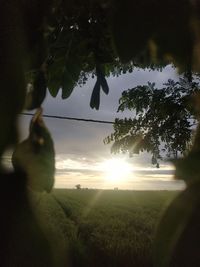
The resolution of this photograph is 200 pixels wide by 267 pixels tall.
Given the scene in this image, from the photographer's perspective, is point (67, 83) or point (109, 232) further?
point (109, 232)

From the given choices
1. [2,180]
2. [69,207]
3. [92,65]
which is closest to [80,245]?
[69,207]

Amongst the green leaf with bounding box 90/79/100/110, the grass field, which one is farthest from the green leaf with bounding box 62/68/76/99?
the grass field

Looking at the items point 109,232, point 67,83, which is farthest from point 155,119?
point 67,83

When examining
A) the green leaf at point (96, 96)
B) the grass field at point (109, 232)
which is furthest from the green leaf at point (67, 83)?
the grass field at point (109, 232)

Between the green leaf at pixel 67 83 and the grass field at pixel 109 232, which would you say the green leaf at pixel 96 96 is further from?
the grass field at pixel 109 232

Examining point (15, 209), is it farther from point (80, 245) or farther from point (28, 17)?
point (80, 245)

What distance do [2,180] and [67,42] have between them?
1.09ft

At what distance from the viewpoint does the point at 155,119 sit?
5.88 meters

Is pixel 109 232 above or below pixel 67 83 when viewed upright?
below

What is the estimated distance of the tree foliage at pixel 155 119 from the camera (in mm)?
5414

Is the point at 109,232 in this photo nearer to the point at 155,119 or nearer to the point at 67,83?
the point at 155,119

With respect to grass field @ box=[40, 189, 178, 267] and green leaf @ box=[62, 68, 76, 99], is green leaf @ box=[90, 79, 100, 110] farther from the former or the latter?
grass field @ box=[40, 189, 178, 267]

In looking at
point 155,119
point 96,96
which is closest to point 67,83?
point 96,96

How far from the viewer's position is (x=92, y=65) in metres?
0.68
